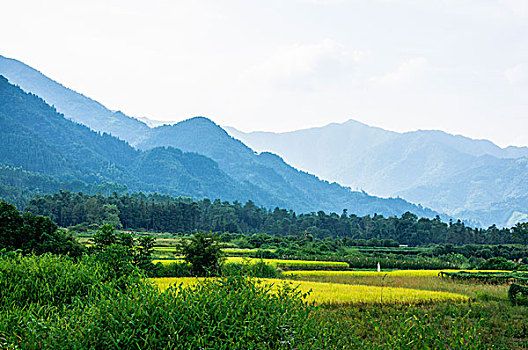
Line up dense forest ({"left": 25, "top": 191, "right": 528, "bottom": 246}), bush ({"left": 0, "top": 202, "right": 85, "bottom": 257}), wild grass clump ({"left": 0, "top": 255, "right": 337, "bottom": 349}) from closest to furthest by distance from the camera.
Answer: wild grass clump ({"left": 0, "top": 255, "right": 337, "bottom": 349})
bush ({"left": 0, "top": 202, "right": 85, "bottom": 257})
dense forest ({"left": 25, "top": 191, "right": 528, "bottom": 246})

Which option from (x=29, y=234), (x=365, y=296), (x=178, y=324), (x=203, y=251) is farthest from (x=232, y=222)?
(x=178, y=324)

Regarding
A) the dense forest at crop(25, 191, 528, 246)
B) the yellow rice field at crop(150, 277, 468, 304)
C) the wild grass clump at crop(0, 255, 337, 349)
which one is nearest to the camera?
the wild grass clump at crop(0, 255, 337, 349)

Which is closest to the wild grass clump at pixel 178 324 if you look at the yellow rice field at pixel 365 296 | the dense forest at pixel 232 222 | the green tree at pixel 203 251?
the yellow rice field at pixel 365 296

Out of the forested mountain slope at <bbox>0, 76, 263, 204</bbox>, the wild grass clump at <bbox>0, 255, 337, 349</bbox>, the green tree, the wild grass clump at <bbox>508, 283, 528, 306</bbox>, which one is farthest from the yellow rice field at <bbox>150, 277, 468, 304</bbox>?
the forested mountain slope at <bbox>0, 76, 263, 204</bbox>

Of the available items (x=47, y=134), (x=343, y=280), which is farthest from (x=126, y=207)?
(x=47, y=134)

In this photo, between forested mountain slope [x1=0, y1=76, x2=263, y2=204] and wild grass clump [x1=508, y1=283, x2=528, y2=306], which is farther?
forested mountain slope [x1=0, y1=76, x2=263, y2=204]

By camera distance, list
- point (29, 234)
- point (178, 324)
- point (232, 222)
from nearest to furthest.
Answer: point (178, 324) < point (29, 234) < point (232, 222)

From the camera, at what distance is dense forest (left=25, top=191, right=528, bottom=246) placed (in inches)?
2195

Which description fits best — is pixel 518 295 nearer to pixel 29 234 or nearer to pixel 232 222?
pixel 29 234

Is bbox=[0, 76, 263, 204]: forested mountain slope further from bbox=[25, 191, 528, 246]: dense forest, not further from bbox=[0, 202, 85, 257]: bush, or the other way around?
bbox=[0, 202, 85, 257]: bush

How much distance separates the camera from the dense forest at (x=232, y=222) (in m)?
55.8

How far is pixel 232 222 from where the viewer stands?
2638 inches

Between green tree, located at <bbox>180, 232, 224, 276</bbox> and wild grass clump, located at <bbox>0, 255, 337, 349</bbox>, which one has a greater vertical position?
wild grass clump, located at <bbox>0, 255, 337, 349</bbox>

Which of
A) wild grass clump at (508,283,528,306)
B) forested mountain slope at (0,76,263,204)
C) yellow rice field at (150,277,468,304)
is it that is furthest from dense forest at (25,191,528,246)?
forested mountain slope at (0,76,263,204)
